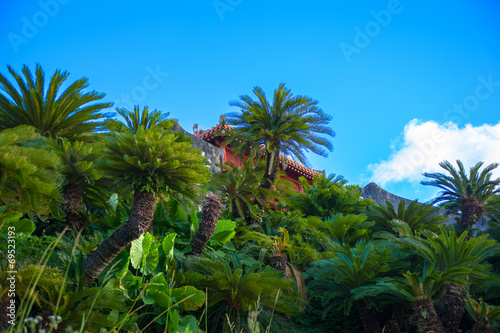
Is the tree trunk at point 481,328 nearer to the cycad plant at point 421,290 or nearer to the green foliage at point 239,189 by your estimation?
the cycad plant at point 421,290

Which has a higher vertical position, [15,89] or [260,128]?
[260,128]

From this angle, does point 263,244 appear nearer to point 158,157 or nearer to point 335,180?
point 158,157

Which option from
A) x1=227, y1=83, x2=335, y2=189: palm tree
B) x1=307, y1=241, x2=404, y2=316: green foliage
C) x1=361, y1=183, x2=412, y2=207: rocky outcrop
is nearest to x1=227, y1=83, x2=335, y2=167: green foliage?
x1=227, y1=83, x2=335, y2=189: palm tree

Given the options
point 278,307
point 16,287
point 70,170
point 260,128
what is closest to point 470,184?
point 260,128

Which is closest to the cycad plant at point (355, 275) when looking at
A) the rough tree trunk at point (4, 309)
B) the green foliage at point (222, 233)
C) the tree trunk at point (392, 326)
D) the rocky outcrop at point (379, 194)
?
the tree trunk at point (392, 326)

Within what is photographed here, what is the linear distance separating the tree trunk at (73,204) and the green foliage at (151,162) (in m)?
1.69

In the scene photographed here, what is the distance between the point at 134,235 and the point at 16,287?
1.31 meters

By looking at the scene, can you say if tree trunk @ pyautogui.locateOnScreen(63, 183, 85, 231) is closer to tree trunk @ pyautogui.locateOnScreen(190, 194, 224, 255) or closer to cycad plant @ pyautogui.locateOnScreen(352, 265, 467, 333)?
tree trunk @ pyautogui.locateOnScreen(190, 194, 224, 255)

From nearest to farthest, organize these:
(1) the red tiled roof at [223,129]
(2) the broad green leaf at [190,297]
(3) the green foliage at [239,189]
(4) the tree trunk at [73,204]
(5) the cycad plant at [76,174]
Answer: (2) the broad green leaf at [190,297], (5) the cycad plant at [76,174], (4) the tree trunk at [73,204], (3) the green foliage at [239,189], (1) the red tiled roof at [223,129]

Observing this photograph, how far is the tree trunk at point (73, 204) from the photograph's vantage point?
6469 millimetres

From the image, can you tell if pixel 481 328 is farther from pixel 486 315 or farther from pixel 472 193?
pixel 472 193

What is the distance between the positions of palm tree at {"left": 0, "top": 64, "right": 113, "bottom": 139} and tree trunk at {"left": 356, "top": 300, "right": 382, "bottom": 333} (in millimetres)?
6259

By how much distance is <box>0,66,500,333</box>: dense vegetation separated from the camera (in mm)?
Answer: 4043

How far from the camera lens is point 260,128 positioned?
1001 cm
